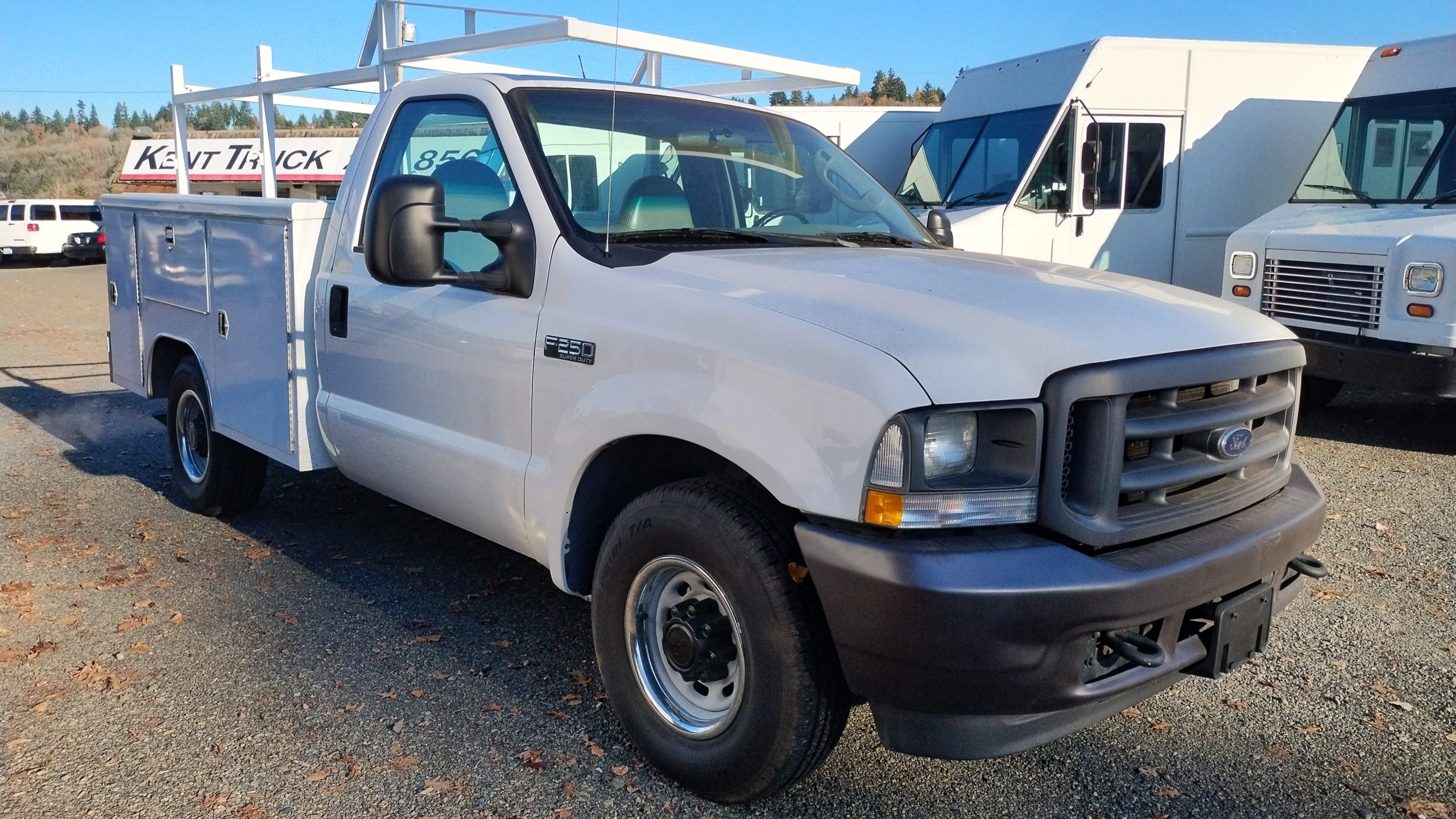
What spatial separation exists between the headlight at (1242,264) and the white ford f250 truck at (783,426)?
4.71m

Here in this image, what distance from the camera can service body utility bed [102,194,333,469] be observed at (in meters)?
A: 4.77

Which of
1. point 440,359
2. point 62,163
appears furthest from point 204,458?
point 62,163

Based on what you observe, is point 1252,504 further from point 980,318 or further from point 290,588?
point 290,588

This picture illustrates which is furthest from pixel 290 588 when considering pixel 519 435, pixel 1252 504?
pixel 1252 504

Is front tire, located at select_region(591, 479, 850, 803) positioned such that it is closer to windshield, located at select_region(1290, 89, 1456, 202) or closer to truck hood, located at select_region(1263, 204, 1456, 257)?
truck hood, located at select_region(1263, 204, 1456, 257)

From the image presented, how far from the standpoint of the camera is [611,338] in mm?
3299

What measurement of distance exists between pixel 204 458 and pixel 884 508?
15.0 ft

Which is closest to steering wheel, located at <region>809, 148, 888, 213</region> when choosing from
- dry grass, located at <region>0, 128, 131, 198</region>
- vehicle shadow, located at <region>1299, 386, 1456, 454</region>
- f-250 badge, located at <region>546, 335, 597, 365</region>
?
f-250 badge, located at <region>546, 335, 597, 365</region>

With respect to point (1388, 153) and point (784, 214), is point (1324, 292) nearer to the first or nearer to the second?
point (1388, 153)

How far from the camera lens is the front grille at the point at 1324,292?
24.3ft

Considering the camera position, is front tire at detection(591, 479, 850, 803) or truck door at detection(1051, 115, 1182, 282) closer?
front tire at detection(591, 479, 850, 803)

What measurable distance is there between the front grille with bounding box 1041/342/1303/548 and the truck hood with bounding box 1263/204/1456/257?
190 inches

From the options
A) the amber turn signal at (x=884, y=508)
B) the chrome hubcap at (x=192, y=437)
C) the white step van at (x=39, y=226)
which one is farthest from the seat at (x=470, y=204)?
the white step van at (x=39, y=226)

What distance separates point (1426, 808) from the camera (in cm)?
319
